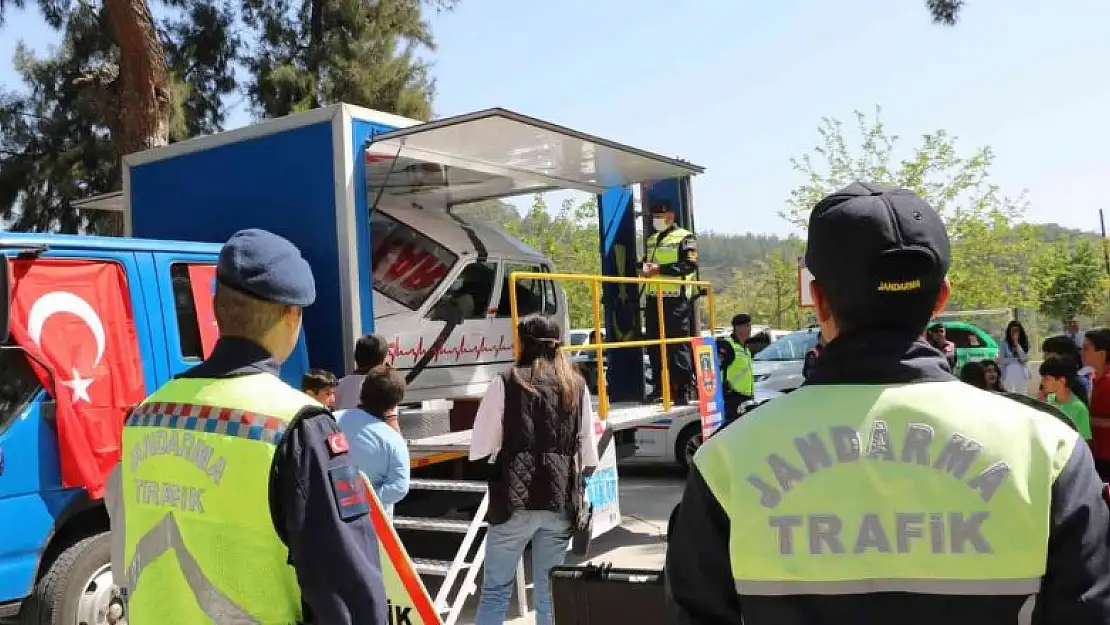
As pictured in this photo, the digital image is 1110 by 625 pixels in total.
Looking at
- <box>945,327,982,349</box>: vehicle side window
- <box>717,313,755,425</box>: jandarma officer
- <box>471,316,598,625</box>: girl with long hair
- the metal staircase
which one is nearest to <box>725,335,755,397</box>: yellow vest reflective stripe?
<box>717,313,755,425</box>: jandarma officer

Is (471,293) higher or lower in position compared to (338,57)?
lower

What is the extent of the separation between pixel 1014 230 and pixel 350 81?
16.8 meters

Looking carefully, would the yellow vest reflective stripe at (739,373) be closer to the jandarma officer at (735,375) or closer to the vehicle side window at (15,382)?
the jandarma officer at (735,375)

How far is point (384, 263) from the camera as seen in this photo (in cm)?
698

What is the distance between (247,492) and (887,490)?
47.6 inches

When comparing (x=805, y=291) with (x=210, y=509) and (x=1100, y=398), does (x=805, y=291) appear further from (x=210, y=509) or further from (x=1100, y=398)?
(x=1100, y=398)

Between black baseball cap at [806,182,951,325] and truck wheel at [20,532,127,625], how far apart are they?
12.9ft

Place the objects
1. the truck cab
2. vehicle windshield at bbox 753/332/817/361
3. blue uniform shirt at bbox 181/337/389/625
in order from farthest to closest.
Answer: vehicle windshield at bbox 753/332/817/361, the truck cab, blue uniform shirt at bbox 181/337/389/625

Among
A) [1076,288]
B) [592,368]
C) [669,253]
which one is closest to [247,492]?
[669,253]

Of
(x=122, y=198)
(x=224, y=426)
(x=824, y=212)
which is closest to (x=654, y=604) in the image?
(x=224, y=426)

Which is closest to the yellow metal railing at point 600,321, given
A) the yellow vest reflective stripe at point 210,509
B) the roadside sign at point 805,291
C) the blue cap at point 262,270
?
the roadside sign at point 805,291

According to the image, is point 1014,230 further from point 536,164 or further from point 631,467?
point 536,164

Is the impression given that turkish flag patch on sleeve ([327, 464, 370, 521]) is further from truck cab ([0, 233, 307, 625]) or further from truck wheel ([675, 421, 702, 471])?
truck wheel ([675, 421, 702, 471])

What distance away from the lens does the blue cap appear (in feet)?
6.73
